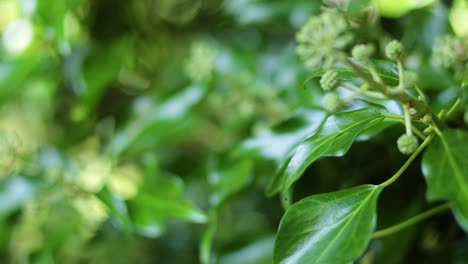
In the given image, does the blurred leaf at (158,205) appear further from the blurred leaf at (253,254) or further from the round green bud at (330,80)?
the round green bud at (330,80)

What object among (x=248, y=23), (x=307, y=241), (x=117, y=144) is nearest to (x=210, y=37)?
(x=248, y=23)

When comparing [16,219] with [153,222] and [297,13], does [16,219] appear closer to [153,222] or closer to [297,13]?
[153,222]

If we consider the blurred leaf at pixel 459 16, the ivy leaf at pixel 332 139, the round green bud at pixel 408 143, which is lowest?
the blurred leaf at pixel 459 16

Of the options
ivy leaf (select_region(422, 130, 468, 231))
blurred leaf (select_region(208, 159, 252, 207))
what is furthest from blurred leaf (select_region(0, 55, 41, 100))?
ivy leaf (select_region(422, 130, 468, 231))

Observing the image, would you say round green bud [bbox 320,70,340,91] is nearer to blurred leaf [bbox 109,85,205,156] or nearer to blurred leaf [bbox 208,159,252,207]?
blurred leaf [bbox 208,159,252,207]

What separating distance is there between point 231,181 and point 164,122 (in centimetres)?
21

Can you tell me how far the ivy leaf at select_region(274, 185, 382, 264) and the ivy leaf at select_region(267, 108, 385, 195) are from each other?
25 millimetres

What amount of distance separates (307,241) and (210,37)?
0.64 m

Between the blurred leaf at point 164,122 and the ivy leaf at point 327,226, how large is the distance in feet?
1.33

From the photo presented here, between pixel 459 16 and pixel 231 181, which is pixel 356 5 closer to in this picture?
pixel 231 181

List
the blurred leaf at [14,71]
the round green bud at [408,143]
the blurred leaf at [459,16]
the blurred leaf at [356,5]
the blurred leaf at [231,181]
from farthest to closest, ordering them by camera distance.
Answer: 1. the blurred leaf at [14,71]
2. the blurred leaf at [459,16]
3. the blurred leaf at [231,181]
4. the blurred leaf at [356,5]
5. the round green bud at [408,143]

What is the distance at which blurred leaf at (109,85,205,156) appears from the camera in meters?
0.80

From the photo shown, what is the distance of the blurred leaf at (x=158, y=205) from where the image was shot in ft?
2.30

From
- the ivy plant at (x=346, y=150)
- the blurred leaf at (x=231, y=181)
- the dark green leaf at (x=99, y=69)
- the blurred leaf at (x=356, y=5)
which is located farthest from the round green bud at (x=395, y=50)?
the dark green leaf at (x=99, y=69)
